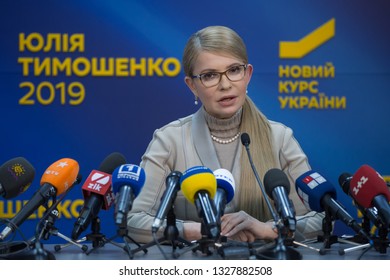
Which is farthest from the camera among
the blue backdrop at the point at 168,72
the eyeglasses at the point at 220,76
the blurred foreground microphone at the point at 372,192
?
the blue backdrop at the point at 168,72

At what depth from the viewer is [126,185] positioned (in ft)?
7.09

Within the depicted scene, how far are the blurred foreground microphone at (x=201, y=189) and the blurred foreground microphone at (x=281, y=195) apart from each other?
218 millimetres

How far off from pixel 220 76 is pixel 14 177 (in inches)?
41.4

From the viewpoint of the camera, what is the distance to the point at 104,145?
3943mm

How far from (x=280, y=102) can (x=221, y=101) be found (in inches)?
40.2

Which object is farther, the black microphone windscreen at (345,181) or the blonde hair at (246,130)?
the blonde hair at (246,130)

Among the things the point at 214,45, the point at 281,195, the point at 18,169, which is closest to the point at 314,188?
the point at 281,195

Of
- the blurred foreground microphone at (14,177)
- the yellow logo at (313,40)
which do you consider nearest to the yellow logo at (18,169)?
the blurred foreground microphone at (14,177)

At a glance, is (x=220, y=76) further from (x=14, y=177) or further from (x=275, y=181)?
(x=14, y=177)

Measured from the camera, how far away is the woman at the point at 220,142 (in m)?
3.04

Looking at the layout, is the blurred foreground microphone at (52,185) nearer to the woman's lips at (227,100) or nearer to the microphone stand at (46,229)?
the microphone stand at (46,229)

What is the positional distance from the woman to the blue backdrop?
754mm

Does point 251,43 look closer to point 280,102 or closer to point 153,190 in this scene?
point 280,102

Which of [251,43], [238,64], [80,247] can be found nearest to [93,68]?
[251,43]
